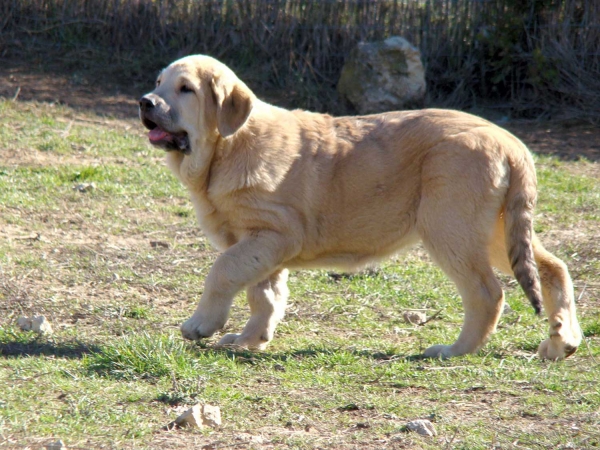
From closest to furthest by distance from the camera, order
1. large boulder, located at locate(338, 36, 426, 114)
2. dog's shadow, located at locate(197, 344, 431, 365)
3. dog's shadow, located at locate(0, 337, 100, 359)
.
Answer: dog's shadow, located at locate(0, 337, 100, 359) → dog's shadow, located at locate(197, 344, 431, 365) → large boulder, located at locate(338, 36, 426, 114)

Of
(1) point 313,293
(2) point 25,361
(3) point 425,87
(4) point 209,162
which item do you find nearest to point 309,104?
(3) point 425,87

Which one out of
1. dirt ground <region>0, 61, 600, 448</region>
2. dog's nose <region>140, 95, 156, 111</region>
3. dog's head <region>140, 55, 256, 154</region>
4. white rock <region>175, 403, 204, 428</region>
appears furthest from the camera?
dirt ground <region>0, 61, 600, 448</region>

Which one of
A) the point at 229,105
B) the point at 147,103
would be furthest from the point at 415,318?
the point at 147,103

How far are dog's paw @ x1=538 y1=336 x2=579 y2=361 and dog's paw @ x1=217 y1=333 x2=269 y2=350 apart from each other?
5.47 feet

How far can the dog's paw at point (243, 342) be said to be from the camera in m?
5.14

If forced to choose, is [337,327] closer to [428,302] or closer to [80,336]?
[428,302]

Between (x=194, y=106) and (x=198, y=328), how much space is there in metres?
1.37

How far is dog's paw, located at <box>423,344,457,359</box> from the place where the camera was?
489cm

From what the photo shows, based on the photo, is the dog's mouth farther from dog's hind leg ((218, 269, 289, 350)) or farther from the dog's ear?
dog's hind leg ((218, 269, 289, 350))

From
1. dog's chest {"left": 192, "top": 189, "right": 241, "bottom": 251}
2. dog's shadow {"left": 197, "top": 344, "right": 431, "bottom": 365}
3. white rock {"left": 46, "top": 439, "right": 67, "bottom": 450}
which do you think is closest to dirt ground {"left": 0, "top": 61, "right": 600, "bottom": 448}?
dog's chest {"left": 192, "top": 189, "right": 241, "bottom": 251}

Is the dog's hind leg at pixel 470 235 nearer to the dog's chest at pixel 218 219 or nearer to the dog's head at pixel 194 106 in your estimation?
the dog's chest at pixel 218 219

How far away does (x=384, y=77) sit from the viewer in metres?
11.5

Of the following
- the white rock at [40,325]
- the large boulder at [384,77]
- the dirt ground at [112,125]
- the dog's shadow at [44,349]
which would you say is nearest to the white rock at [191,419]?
the dog's shadow at [44,349]

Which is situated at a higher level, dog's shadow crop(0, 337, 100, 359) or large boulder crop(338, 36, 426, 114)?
large boulder crop(338, 36, 426, 114)
